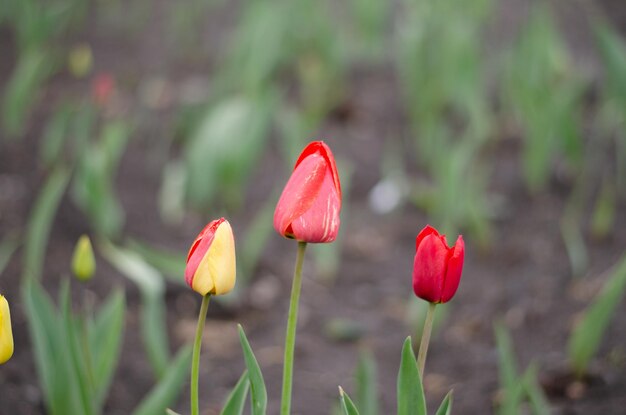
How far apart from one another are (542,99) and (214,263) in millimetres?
1740

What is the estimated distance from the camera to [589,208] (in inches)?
97.8

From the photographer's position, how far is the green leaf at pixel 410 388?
3.08ft

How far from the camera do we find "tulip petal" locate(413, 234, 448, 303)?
3.10ft

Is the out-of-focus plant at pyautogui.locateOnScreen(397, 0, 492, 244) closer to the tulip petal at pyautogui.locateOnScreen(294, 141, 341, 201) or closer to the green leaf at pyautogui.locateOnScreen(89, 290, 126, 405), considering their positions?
the green leaf at pyautogui.locateOnScreen(89, 290, 126, 405)

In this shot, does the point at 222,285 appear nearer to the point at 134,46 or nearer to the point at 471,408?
the point at 471,408

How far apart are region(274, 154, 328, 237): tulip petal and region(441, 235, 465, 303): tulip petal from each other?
0.17 metres

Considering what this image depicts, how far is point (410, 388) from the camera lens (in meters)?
0.94

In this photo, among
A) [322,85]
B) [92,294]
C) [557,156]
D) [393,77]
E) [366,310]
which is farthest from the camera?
[393,77]

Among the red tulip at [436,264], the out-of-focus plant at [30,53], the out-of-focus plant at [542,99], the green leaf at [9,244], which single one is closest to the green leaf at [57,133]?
the out-of-focus plant at [30,53]

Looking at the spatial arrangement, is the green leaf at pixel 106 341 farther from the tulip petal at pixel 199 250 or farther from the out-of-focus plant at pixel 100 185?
the out-of-focus plant at pixel 100 185

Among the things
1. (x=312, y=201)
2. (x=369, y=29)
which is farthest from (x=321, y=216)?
(x=369, y=29)

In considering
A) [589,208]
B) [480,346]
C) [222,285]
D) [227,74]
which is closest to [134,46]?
[227,74]

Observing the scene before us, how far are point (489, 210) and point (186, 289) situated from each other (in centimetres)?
98

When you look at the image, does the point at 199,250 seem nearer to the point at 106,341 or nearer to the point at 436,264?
the point at 436,264
